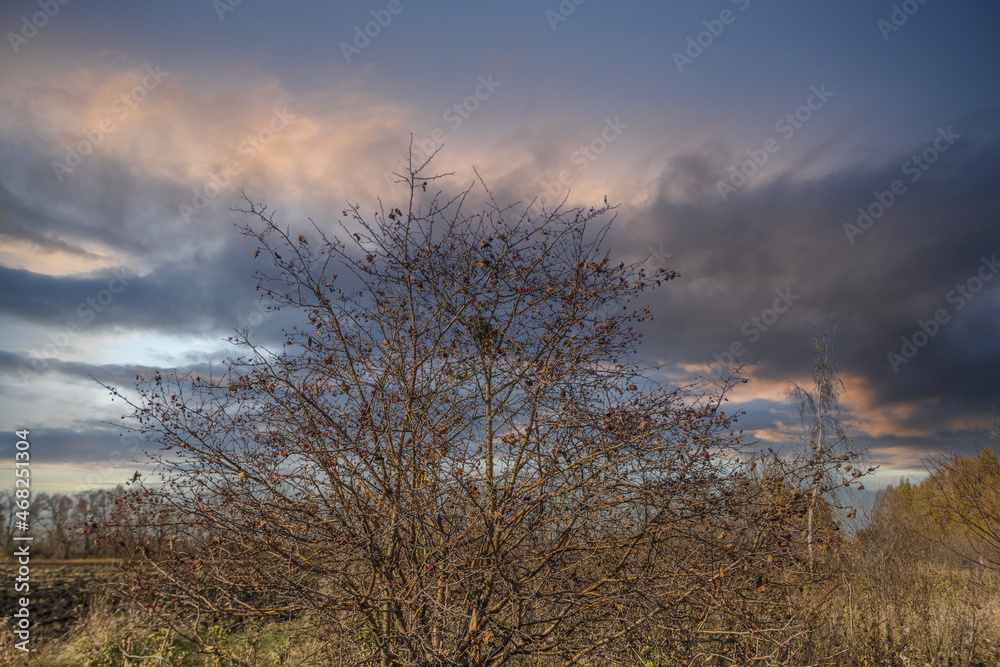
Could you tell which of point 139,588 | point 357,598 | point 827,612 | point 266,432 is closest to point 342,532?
point 357,598

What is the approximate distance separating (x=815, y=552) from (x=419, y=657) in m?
5.38

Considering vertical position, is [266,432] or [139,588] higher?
[266,432]

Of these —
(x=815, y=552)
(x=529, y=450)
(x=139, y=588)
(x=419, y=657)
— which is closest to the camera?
(x=419, y=657)

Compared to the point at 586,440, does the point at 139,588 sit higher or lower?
lower

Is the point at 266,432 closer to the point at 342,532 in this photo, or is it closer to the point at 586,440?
the point at 342,532

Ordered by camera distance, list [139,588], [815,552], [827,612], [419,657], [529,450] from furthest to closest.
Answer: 1. [827,612]
2. [815,552]
3. [529,450]
4. [139,588]
5. [419,657]

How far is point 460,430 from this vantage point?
4414 millimetres

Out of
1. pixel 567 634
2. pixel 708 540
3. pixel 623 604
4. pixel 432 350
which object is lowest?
pixel 567 634

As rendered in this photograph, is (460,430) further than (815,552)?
No

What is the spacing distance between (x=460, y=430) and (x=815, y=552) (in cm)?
508

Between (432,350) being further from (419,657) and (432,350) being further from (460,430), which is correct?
(419,657)

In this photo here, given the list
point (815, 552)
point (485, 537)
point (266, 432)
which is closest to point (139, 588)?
point (266, 432)

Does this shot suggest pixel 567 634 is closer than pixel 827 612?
Yes

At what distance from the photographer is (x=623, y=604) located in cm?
400
